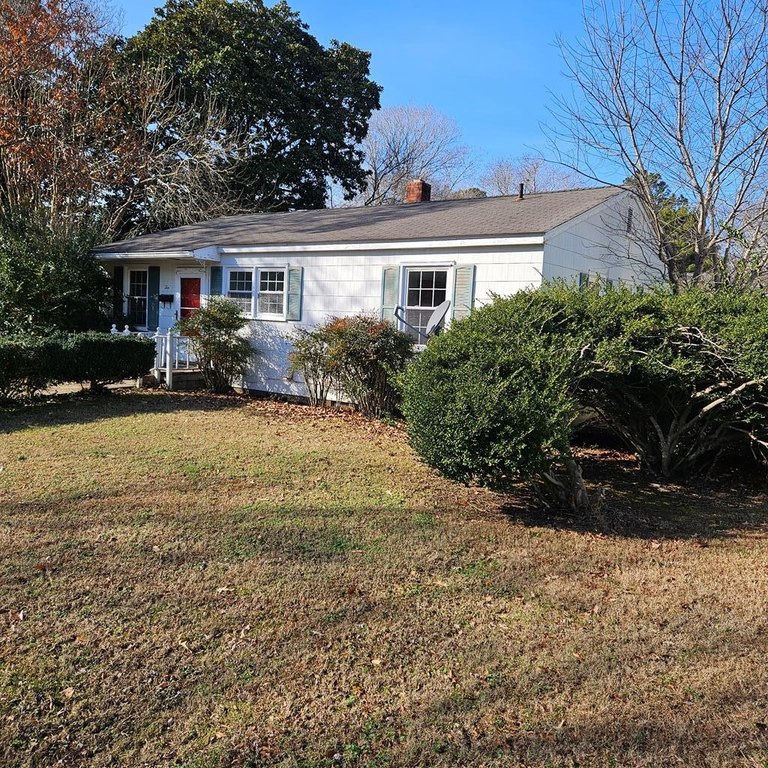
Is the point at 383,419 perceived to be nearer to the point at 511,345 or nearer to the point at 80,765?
the point at 511,345

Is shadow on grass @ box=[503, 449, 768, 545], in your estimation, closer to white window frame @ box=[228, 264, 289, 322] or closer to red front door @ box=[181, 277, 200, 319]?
white window frame @ box=[228, 264, 289, 322]

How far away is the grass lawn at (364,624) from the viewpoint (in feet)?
8.88

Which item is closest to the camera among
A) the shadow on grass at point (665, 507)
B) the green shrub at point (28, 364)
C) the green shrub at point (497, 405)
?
the green shrub at point (497, 405)

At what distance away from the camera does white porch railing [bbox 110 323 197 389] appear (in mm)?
12609

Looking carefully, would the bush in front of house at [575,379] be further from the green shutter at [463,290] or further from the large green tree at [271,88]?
the large green tree at [271,88]

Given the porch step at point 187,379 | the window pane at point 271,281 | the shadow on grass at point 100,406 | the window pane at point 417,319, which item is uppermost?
the window pane at point 271,281

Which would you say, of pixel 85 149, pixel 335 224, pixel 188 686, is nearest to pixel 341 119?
pixel 85 149

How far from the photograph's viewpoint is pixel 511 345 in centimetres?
573

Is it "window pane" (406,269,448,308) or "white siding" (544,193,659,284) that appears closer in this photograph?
"white siding" (544,193,659,284)

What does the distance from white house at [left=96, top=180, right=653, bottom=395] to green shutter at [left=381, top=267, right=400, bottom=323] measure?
0.02 m

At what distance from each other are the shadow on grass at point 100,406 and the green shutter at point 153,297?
10.5 feet

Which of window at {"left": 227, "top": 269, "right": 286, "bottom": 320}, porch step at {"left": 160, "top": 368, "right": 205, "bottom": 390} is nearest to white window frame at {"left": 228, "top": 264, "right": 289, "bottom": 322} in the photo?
window at {"left": 227, "top": 269, "right": 286, "bottom": 320}

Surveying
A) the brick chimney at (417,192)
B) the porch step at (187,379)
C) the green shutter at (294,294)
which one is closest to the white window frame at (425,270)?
the green shutter at (294,294)

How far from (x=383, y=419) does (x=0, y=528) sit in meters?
6.17
